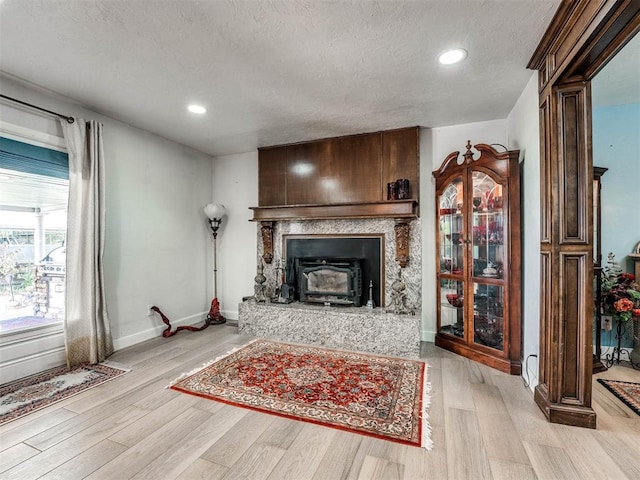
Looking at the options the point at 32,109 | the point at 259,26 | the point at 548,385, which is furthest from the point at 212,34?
the point at 548,385

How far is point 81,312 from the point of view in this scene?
9.66 ft

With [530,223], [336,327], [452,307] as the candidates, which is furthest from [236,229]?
[530,223]

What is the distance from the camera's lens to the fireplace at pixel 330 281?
12.3 feet

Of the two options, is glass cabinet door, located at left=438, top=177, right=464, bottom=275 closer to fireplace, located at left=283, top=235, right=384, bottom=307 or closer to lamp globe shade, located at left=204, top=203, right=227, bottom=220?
fireplace, located at left=283, top=235, right=384, bottom=307

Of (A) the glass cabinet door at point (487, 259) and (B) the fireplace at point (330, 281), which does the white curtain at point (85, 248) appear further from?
(A) the glass cabinet door at point (487, 259)

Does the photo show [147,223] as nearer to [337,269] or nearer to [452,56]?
[337,269]

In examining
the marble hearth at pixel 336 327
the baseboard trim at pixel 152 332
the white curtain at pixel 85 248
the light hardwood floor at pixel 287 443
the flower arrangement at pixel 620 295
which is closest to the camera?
the light hardwood floor at pixel 287 443

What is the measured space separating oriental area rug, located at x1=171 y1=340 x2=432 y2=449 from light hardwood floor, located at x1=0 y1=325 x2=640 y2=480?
99 mm

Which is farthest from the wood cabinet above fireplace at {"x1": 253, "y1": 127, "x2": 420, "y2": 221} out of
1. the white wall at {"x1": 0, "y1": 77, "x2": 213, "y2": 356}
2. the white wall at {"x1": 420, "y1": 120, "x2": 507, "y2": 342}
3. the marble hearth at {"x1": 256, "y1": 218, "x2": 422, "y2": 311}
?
the white wall at {"x1": 0, "y1": 77, "x2": 213, "y2": 356}

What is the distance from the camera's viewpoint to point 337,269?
3.85 meters

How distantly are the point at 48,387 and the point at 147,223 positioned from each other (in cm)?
190

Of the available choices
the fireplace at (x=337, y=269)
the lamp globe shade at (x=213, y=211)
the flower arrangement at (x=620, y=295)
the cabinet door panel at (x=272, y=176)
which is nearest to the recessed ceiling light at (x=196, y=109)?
the cabinet door panel at (x=272, y=176)

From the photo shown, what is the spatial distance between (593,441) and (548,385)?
33cm

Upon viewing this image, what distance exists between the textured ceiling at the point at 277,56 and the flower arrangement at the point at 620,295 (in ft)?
6.35
